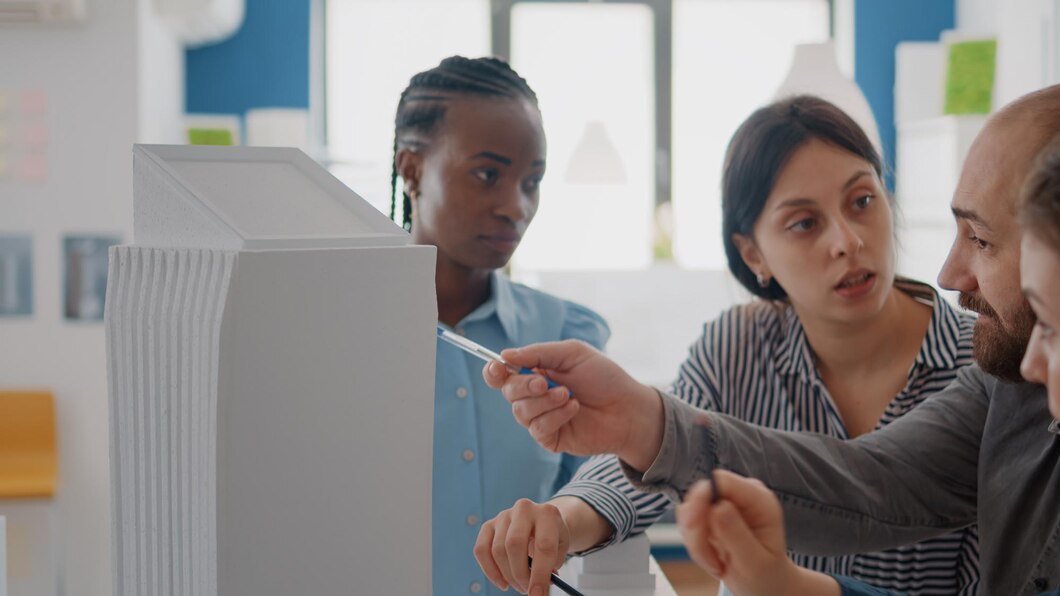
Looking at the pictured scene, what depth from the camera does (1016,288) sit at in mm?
980

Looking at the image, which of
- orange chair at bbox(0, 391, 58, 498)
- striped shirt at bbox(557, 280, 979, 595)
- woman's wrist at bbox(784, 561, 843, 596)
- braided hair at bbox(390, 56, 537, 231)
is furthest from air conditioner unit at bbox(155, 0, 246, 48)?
woman's wrist at bbox(784, 561, 843, 596)

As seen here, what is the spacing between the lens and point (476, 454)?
1.27 meters

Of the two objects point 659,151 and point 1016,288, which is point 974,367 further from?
point 659,151

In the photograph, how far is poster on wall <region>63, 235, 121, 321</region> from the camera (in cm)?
339

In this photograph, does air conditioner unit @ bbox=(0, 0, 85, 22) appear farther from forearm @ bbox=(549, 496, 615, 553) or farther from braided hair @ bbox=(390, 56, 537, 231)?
forearm @ bbox=(549, 496, 615, 553)

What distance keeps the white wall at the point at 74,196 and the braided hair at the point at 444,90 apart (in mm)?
2261

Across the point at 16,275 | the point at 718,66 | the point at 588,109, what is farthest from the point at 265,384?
the point at 718,66

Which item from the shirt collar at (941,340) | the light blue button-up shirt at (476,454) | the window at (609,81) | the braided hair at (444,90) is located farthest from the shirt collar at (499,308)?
the window at (609,81)

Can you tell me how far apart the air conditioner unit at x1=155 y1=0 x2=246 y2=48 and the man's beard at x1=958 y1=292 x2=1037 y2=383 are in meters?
3.14

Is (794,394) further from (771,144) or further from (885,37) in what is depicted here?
(885,37)

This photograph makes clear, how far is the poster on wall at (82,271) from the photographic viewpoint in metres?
3.39

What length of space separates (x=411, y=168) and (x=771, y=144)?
0.46 metres

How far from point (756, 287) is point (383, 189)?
9.48 feet

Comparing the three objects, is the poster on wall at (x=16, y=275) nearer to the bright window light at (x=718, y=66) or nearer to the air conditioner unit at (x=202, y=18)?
the air conditioner unit at (x=202, y=18)
